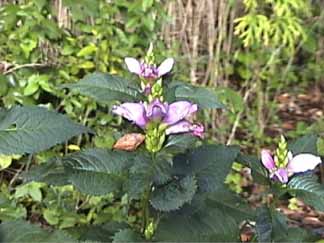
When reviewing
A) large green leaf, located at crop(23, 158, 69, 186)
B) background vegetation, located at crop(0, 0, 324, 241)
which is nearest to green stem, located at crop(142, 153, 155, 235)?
large green leaf, located at crop(23, 158, 69, 186)

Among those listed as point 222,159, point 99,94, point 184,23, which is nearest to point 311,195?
point 222,159

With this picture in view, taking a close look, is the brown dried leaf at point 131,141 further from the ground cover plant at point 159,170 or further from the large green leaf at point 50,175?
the large green leaf at point 50,175

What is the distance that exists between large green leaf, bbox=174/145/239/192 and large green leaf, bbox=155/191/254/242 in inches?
1.7

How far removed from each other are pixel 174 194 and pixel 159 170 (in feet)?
0.15

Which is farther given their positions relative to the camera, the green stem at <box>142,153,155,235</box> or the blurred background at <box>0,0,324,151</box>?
the blurred background at <box>0,0,324,151</box>

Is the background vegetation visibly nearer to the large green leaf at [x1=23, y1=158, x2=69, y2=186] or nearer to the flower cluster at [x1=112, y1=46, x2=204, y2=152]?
the large green leaf at [x1=23, y1=158, x2=69, y2=186]

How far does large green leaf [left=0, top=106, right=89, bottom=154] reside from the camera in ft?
4.11

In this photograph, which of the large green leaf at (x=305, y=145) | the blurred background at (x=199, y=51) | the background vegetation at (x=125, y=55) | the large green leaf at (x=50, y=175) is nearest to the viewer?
the large green leaf at (x=50, y=175)

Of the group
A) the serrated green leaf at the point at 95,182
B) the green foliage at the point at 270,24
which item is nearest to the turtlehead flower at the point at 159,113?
the serrated green leaf at the point at 95,182

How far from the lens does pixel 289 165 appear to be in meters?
1.36

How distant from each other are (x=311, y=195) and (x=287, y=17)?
2.94 metres

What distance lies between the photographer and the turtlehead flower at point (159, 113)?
129 cm

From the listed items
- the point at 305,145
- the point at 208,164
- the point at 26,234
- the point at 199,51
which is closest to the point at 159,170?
the point at 208,164

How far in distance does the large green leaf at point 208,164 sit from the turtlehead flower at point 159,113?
68 mm
